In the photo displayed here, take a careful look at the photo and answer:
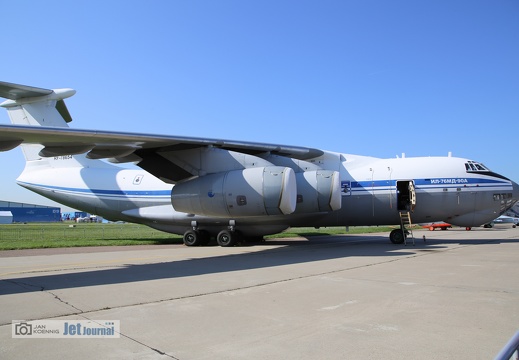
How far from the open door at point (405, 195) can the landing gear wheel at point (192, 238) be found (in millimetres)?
8077

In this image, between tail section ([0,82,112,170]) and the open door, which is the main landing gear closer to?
tail section ([0,82,112,170])

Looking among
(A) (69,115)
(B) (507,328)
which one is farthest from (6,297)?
(A) (69,115)

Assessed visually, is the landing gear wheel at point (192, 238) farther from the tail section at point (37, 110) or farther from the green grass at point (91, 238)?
the tail section at point (37, 110)

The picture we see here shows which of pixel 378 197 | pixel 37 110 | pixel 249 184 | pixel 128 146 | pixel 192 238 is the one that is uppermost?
pixel 37 110

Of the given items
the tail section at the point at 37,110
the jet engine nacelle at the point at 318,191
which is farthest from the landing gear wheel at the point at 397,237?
the tail section at the point at 37,110

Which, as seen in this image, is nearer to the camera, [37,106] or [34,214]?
[37,106]

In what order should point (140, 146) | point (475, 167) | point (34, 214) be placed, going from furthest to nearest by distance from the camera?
point (34, 214) < point (475, 167) < point (140, 146)

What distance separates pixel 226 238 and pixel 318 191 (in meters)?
4.54

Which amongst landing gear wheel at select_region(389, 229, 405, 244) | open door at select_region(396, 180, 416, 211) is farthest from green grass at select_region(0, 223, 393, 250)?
open door at select_region(396, 180, 416, 211)

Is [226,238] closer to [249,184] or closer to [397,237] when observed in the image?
[249,184]

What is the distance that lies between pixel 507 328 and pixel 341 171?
11490mm

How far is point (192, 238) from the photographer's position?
16.6 m

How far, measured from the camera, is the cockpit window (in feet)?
47.1

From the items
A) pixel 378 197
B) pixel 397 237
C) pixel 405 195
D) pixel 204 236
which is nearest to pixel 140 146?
pixel 204 236
